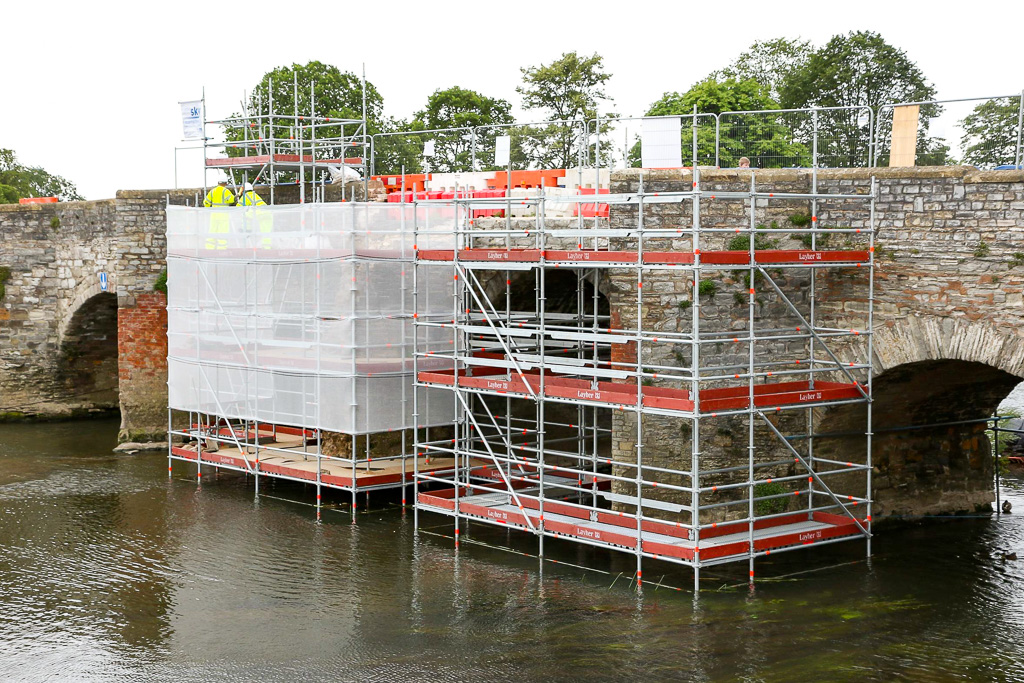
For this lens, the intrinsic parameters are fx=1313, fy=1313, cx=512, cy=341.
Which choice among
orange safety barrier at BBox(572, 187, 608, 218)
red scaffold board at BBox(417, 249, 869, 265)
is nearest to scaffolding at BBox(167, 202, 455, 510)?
orange safety barrier at BBox(572, 187, 608, 218)

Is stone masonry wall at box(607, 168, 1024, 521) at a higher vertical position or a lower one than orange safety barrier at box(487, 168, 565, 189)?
lower

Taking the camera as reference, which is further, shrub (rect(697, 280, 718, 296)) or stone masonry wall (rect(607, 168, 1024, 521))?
shrub (rect(697, 280, 718, 296))

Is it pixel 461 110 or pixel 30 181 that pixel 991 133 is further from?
pixel 30 181

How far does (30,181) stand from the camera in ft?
172

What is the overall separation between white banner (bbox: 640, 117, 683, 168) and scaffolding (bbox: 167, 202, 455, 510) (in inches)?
116

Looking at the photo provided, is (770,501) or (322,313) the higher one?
(322,313)

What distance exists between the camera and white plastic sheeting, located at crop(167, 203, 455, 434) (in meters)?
15.6

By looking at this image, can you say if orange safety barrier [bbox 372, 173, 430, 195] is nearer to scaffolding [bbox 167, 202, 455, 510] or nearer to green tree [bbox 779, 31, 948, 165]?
scaffolding [bbox 167, 202, 455, 510]

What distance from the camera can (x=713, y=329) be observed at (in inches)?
500

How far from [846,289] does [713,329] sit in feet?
4.73

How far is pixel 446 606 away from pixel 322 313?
5310 mm

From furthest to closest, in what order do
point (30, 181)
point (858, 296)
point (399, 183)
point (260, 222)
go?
point (30, 181) < point (399, 183) < point (260, 222) < point (858, 296)

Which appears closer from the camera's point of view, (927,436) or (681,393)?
(681,393)

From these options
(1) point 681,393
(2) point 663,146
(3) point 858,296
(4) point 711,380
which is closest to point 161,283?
(2) point 663,146
